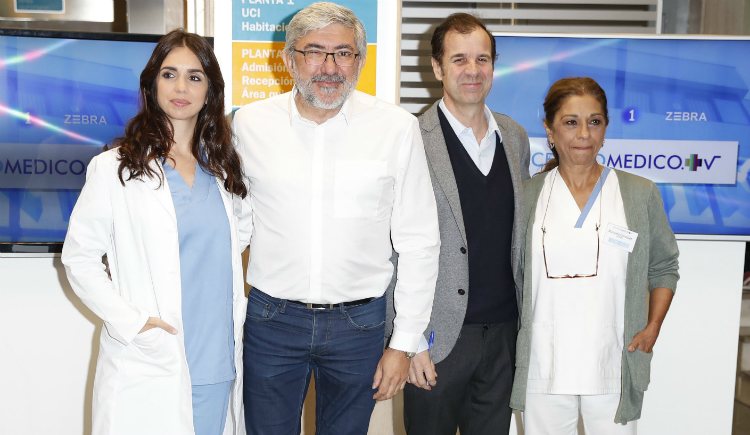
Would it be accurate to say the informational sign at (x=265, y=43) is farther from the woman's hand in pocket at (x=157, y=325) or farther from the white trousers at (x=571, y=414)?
the white trousers at (x=571, y=414)

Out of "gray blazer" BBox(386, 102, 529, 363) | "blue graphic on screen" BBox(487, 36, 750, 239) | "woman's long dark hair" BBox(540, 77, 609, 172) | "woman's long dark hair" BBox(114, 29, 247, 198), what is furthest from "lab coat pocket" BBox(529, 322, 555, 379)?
"blue graphic on screen" BBox(487, 36, 750, 239)

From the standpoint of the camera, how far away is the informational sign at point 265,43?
3145 millimetres

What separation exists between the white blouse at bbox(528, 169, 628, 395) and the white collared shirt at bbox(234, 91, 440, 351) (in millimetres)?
404

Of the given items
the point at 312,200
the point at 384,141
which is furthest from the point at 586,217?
the point at 312,200

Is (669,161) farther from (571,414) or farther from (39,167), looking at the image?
(39,167)

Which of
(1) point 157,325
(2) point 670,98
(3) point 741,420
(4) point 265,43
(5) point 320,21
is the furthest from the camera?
(3) point 741,420

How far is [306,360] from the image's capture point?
7.89 feet

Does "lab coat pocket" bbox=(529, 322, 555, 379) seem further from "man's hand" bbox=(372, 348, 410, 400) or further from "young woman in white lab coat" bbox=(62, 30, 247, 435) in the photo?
"young woman in white lab coat" bbox=(62, 30, 247, 435)

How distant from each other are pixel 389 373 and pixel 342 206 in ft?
1.78

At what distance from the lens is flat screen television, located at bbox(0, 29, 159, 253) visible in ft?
10.6

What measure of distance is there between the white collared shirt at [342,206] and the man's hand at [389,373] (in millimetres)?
37

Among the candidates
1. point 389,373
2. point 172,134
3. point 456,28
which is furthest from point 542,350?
point 172,134

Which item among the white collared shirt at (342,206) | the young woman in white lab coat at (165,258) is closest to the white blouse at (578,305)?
the white collared shirt at (342,206)

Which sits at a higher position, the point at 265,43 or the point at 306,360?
the point at 265,43
